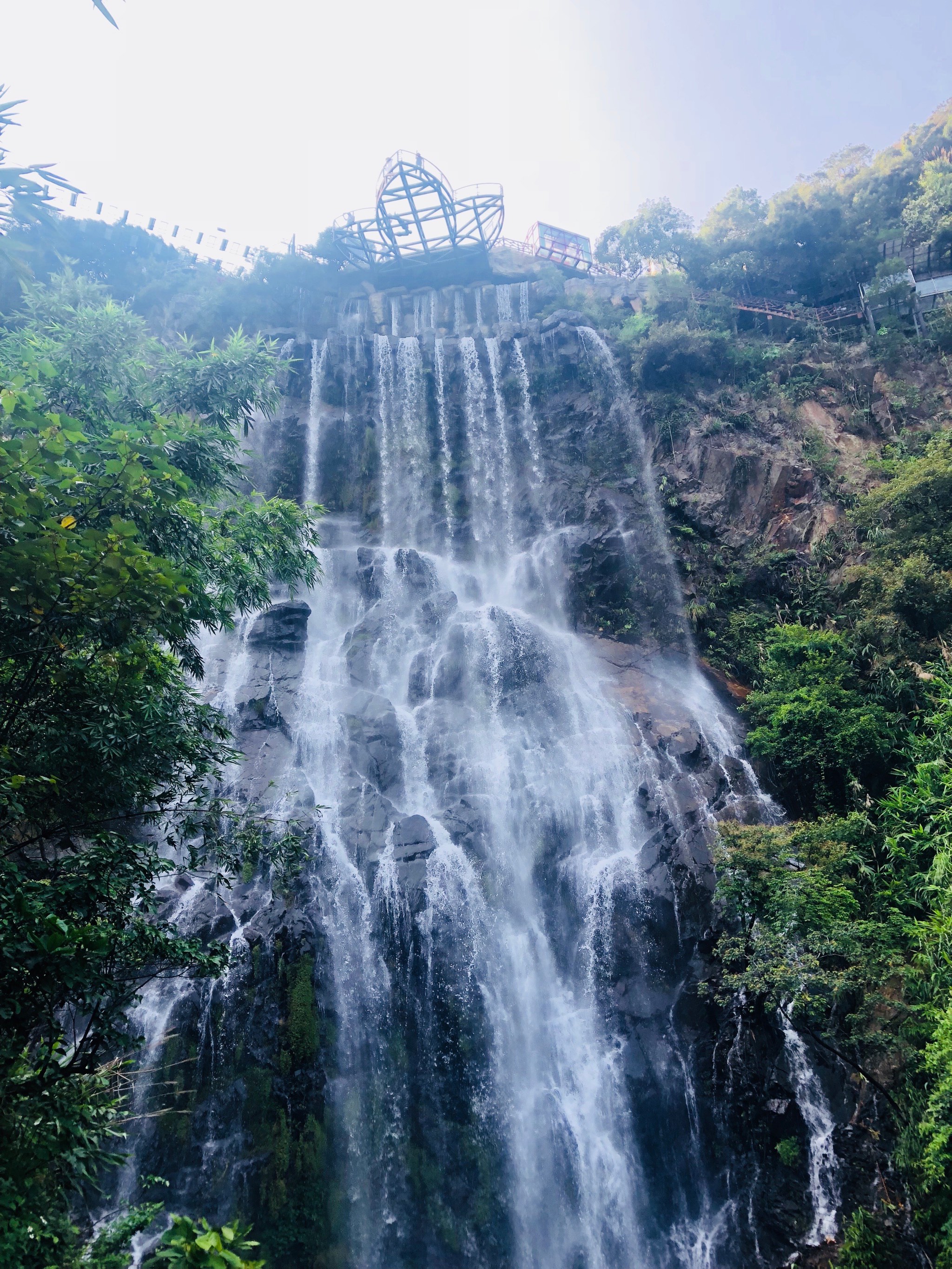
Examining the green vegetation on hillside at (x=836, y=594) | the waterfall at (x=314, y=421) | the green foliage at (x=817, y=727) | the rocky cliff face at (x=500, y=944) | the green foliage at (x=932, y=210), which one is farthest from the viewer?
the waterfall at (x=314, y=421)

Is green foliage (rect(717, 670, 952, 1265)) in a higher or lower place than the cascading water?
lower

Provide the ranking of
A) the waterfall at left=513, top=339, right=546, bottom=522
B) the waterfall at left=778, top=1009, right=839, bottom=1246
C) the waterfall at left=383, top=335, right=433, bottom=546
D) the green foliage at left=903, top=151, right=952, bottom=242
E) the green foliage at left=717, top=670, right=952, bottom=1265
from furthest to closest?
the waterfall at left=383, top=335, right=433, bottom=546, the waterfall at left=513, top=339, right=546, bottom=522, the green foliage at left=903, top=151, right=952, bottom=242, the waterfall at left=778, top=1009, right=839, bottom=1246, the green foliage at left=717, top=670, right=952, bottom=1265

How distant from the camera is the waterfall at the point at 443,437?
23938 mm

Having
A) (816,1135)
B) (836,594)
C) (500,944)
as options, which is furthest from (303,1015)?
(836,594)

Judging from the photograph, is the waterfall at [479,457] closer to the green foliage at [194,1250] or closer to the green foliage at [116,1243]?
the green foliage at [116,1243]

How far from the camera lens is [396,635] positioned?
763 inches

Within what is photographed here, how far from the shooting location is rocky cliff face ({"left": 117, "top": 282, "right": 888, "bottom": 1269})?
415 inches

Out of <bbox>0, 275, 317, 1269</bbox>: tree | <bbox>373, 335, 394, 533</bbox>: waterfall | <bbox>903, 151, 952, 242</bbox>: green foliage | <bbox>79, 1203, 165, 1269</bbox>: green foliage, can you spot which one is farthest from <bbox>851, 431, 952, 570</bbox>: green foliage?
<bbox>79, 1203, 165, 1269</bbox>: green foliage

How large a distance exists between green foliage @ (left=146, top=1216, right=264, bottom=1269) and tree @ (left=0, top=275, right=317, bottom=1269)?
0.62 metres

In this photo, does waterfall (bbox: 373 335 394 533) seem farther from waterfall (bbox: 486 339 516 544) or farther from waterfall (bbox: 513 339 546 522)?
waterfall (bbox: 513 339 546 522)

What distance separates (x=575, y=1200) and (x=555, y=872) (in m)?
5.10

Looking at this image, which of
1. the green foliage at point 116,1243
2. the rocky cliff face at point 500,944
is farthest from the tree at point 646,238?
the green foliage at point 116,1243

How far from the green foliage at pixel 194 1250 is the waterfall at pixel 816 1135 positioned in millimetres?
9769

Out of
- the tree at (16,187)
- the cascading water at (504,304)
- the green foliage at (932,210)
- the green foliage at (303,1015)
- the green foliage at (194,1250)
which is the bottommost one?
the green foliage at (303,1015)
